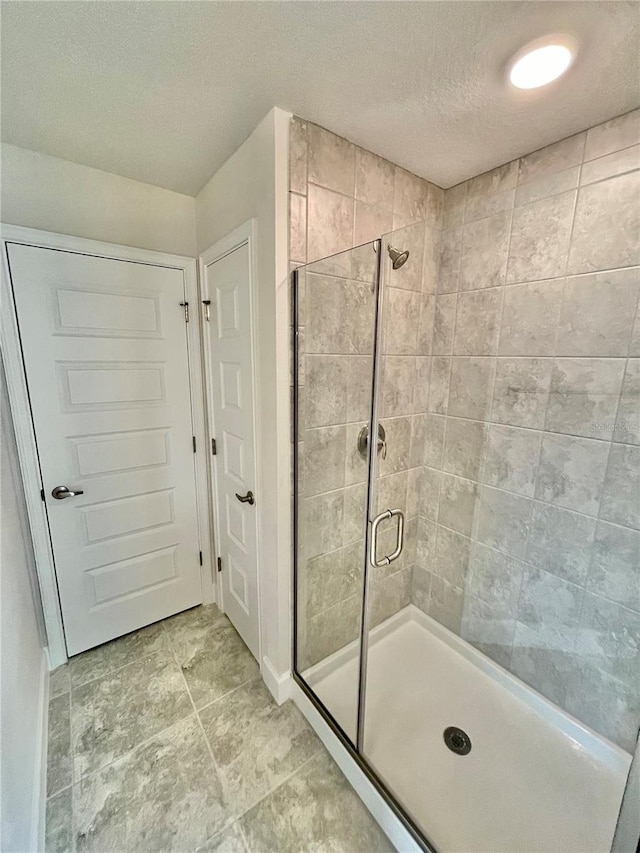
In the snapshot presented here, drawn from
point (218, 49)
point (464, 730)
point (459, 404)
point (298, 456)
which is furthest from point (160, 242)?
point (464, 730)

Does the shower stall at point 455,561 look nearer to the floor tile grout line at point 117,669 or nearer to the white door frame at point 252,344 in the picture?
the white door frame at point 252,344

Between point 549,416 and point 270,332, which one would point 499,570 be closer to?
point 549,416

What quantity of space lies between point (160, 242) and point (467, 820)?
9.06 ft

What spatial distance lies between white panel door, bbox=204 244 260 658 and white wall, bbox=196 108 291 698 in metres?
0.10

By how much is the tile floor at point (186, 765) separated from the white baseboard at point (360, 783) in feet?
0.09

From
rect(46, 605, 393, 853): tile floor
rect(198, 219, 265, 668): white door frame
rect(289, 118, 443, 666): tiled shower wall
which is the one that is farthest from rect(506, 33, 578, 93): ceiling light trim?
rect(46, 605, 393, 853): tile floor

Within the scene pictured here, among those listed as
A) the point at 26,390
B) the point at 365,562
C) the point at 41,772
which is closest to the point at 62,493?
the point at 26,390

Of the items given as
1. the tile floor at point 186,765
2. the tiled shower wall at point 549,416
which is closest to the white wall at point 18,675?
the tile floor at point 186,765

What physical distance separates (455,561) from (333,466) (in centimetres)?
93

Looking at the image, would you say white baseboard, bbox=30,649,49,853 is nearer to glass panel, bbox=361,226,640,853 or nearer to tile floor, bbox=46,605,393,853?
tile floor, bbox=46,605,393,853

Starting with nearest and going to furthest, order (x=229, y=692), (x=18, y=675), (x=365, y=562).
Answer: (x=18, y=675), (x=365, y=562), (x=229, y=692)

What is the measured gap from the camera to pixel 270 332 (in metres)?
1.33

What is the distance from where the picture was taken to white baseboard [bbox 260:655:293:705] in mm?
1582

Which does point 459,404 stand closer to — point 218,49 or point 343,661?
point 343,661
